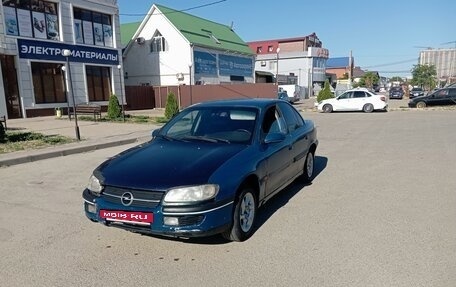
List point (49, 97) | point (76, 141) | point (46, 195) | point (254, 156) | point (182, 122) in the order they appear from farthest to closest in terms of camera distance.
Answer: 1. point (49, 97)
2. point (76, 141)
3. point (46, 195)
4. point (182, 122)
5. point (254, 156)

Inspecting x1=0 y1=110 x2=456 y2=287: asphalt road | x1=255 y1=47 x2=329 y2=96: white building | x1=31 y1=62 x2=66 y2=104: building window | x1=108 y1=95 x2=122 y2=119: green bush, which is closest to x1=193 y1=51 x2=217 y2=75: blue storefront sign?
x1=31 y1=62 x2=66 y2=104: building window

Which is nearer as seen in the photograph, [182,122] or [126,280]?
[126,280]

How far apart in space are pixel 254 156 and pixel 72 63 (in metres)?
21.5

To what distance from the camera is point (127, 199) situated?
351 centimetres

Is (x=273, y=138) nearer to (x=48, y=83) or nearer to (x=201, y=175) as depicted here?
(x=201, y=175)

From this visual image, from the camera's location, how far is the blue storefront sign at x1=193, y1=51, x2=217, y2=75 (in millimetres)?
34438

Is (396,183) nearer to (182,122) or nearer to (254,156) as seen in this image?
(254,156)

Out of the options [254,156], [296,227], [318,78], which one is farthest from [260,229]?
[318,78]

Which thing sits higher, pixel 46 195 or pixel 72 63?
pixel 72 63

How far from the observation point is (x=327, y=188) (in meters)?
5.93

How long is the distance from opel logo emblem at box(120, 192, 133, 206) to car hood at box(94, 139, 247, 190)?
0.08 metres

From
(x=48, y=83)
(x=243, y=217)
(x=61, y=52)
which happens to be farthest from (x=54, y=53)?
(x=243, y=217)

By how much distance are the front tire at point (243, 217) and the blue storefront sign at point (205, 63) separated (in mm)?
31178

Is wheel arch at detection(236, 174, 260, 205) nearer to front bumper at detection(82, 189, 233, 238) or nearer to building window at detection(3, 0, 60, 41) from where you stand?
front bumper at detection(82, 189, 233, 238)
